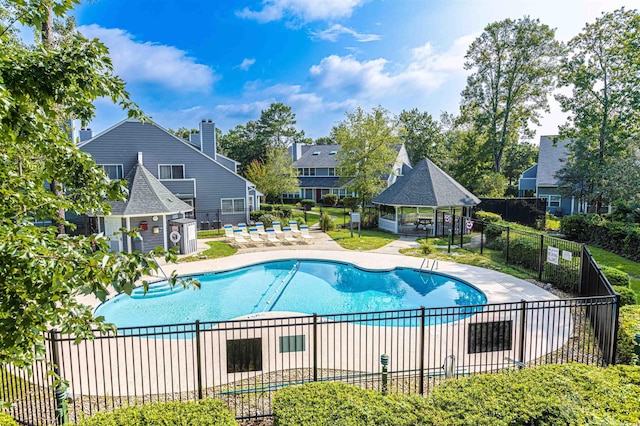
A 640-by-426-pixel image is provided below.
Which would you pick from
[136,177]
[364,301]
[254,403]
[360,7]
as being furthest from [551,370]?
[136,177]

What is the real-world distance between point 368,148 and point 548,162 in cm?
1937

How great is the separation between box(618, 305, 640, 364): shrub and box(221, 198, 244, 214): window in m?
23.0

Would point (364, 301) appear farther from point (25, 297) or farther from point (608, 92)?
point (608, 92)

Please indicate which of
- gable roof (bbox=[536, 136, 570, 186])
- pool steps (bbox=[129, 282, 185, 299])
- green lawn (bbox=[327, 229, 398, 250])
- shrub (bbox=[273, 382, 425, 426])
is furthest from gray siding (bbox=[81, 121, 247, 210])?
gable roof (bbox=[536, 136, 570, 186])

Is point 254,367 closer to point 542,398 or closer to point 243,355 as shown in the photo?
point 243,355

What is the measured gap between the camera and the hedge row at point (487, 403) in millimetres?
4535

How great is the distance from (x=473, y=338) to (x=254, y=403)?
432 centimetres

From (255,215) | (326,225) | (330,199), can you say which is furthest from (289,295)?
(330,199)

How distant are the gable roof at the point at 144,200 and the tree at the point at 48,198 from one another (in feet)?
49.6

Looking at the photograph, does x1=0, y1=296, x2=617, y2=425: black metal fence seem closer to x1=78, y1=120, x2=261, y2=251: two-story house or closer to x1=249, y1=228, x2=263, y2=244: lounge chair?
x1=78, y1=120, x2=261, y2=251: two-story house

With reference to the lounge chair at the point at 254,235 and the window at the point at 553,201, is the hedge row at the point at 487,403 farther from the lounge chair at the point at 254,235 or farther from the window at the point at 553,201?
the window at the point at 553,201

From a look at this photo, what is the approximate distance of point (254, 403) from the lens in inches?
246

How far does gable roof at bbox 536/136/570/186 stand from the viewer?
34.5 m

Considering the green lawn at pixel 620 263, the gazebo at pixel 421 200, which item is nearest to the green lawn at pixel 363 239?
the gazebo at pixel 421 200
